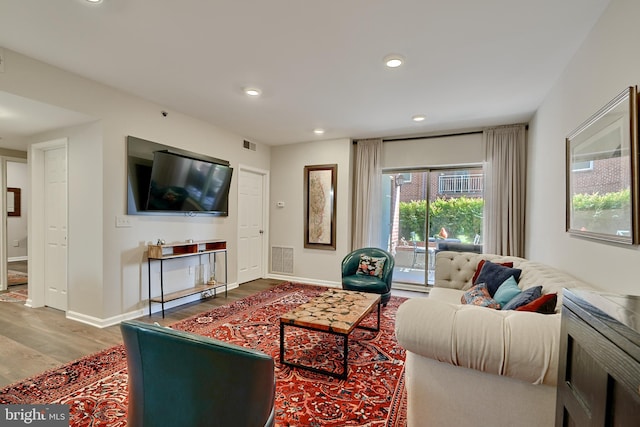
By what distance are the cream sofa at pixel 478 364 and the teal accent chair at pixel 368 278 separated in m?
2.25

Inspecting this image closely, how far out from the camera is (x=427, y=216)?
497 cm

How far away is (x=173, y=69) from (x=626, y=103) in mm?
3337

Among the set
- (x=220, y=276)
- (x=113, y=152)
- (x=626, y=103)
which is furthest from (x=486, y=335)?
(x=220, y=276)

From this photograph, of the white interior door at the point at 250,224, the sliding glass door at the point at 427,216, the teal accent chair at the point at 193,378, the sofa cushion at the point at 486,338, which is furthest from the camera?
the white interior door at the point at 250,224

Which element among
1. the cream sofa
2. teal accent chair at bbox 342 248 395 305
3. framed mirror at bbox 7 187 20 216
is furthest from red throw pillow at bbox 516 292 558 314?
framed mirror at bbox 7 187 20 216

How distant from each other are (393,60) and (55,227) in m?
4.50

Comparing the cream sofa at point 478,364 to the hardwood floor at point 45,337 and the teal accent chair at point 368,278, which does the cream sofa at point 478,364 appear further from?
the hardwood floor at point 45,337

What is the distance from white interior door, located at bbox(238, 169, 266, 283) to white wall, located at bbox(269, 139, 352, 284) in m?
0.24

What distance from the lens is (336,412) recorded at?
1.88 metres

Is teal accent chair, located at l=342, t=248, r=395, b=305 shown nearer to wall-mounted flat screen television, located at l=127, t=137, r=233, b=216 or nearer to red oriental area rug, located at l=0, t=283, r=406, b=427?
red oriental area rug, located at l=0, t=283, r=406, b=427

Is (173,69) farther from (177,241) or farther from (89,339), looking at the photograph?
(89,339)

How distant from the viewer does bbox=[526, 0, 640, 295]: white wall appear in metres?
1.57

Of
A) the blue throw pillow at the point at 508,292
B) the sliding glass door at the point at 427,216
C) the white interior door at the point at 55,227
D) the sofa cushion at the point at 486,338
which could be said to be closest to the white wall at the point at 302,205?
the sliding glass door at the point at 427,216

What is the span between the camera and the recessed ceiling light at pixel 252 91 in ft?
10.4
